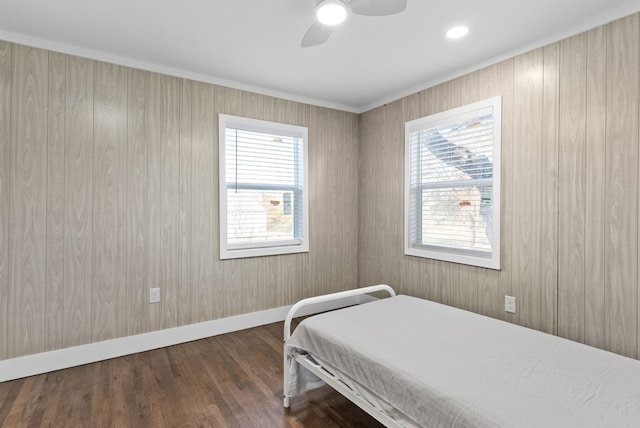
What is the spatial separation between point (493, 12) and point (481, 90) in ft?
2.64

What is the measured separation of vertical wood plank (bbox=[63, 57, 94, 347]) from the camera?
2549 millimetres

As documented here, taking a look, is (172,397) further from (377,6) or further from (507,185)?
(507,185)

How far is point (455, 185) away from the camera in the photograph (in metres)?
3.05

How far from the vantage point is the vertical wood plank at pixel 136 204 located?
2.78 metres

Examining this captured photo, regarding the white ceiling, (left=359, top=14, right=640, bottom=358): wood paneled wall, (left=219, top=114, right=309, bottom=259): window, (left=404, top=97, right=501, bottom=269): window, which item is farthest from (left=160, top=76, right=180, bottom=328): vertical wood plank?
(left=359, top=14, right=640, bottom=358): wood paneled wall

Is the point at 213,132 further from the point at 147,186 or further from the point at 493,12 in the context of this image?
the point at 493,12

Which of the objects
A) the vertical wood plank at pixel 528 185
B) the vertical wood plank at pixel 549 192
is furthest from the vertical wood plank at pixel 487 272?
the vertical wood plank at pixel 549 192

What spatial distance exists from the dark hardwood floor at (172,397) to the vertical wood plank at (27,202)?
1.32 ft

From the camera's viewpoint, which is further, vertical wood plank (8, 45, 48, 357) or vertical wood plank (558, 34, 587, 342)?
vertical wood plank (8, 45, 48, 357)

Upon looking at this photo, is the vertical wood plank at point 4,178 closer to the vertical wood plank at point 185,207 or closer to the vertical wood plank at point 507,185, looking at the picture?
the vertical wood plank at point 185,207

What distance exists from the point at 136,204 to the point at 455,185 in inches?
112

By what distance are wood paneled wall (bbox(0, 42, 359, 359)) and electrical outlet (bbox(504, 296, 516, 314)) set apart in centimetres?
219

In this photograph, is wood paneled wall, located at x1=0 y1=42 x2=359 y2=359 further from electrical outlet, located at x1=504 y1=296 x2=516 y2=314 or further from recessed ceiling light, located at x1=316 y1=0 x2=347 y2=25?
electrical outlet, located at x1=504 y1=296 x2=516 y2=314

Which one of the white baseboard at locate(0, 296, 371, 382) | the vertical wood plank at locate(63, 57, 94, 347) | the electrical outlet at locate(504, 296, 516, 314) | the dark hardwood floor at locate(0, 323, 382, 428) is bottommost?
the dark hardwood floor at locate(0, 323, 382, 428)
